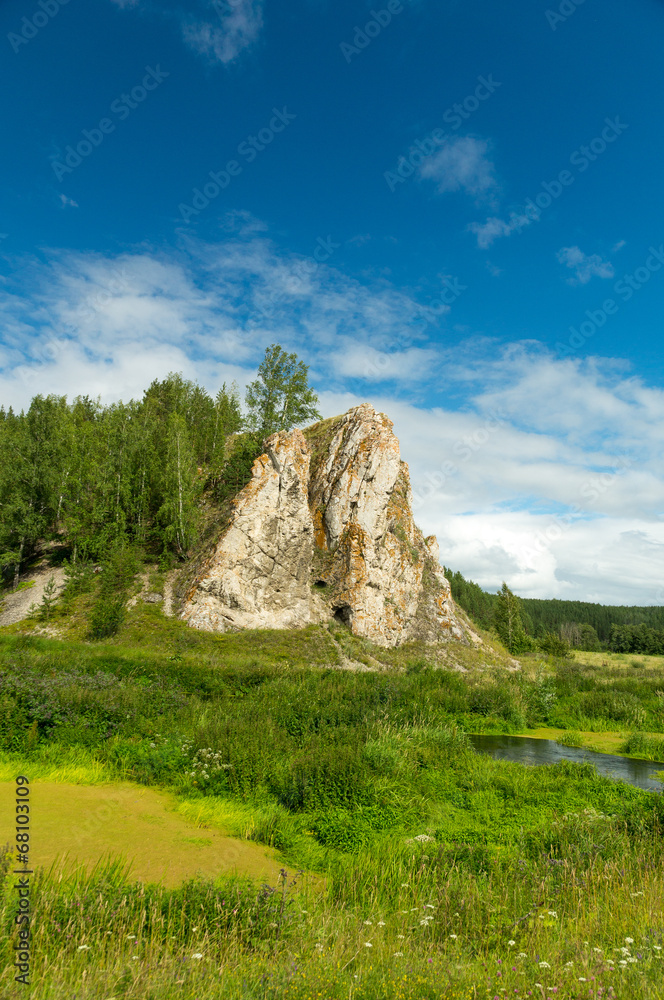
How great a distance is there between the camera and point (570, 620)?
14588cm

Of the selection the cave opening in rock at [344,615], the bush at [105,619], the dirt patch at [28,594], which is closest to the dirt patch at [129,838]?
the bush at [105,619]

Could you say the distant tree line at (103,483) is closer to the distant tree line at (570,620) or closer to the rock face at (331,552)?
the rock face at (331,552)

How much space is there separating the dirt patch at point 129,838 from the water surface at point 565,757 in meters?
9.63

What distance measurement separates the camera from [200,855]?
7.23m

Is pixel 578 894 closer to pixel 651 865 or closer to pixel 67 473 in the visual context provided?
pixel 651 865

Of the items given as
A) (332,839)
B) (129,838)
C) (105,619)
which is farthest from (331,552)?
(129,838)

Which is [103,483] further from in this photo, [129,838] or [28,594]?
[129,838]

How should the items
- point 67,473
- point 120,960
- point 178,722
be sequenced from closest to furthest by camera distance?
point 120,960, point 178,722, point 67,473

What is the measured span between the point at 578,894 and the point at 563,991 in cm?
291

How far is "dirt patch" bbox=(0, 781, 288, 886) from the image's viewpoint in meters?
6.56

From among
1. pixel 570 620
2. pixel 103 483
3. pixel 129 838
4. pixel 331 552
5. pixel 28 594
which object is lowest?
pixel 570 620

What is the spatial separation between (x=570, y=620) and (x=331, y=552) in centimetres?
13257

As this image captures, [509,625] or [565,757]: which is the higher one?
[509,625]

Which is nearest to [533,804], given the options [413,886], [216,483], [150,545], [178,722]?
[413,886]
